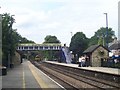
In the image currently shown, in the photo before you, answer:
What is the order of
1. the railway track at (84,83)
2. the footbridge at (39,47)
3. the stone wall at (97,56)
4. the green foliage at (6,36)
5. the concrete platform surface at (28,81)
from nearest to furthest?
1. the railway track at (84,83)
2. the concrete platform surface at (28,81)
3. the green foliage at (6,36)
4. the stone wall at (97,56)
5. the footbridge at (39,47)

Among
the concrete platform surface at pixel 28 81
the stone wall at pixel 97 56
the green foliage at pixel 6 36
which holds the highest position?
the green foliage at pixel 6 36

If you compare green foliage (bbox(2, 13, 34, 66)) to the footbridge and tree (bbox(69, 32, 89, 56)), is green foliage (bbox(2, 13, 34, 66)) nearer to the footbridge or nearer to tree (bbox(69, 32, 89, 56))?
tree (bbox(69, 32, 89, 56))

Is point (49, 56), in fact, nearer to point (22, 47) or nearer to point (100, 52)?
point (22, 47)

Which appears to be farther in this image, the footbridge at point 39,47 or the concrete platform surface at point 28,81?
the footbridge at point 39,47

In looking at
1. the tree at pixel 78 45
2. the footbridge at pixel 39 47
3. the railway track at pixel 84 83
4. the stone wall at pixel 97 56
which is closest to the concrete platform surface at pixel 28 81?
the railway track at pixel 84 83

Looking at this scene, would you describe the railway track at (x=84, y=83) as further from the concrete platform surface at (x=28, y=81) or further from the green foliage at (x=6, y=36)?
the green foliage at (x=6, y=36)

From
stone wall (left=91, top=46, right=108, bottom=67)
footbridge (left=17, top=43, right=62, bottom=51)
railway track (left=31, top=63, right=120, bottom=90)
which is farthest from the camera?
footbridge (left=17, top=43, right=62, bottom=51)

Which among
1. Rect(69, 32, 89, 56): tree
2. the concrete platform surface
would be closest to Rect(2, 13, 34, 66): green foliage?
the concrete platform surface

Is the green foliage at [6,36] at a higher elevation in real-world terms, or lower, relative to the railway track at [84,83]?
higher

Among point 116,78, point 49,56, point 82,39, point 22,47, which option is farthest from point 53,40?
point 116,78

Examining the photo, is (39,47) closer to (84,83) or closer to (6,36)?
(6,36)

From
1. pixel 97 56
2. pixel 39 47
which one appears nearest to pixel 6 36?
pixel 97 56

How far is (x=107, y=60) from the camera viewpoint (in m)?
58.3

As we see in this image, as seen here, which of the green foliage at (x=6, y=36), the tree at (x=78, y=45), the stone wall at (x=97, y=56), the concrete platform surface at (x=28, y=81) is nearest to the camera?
the concrete platform surface at (x=28, y=81)
